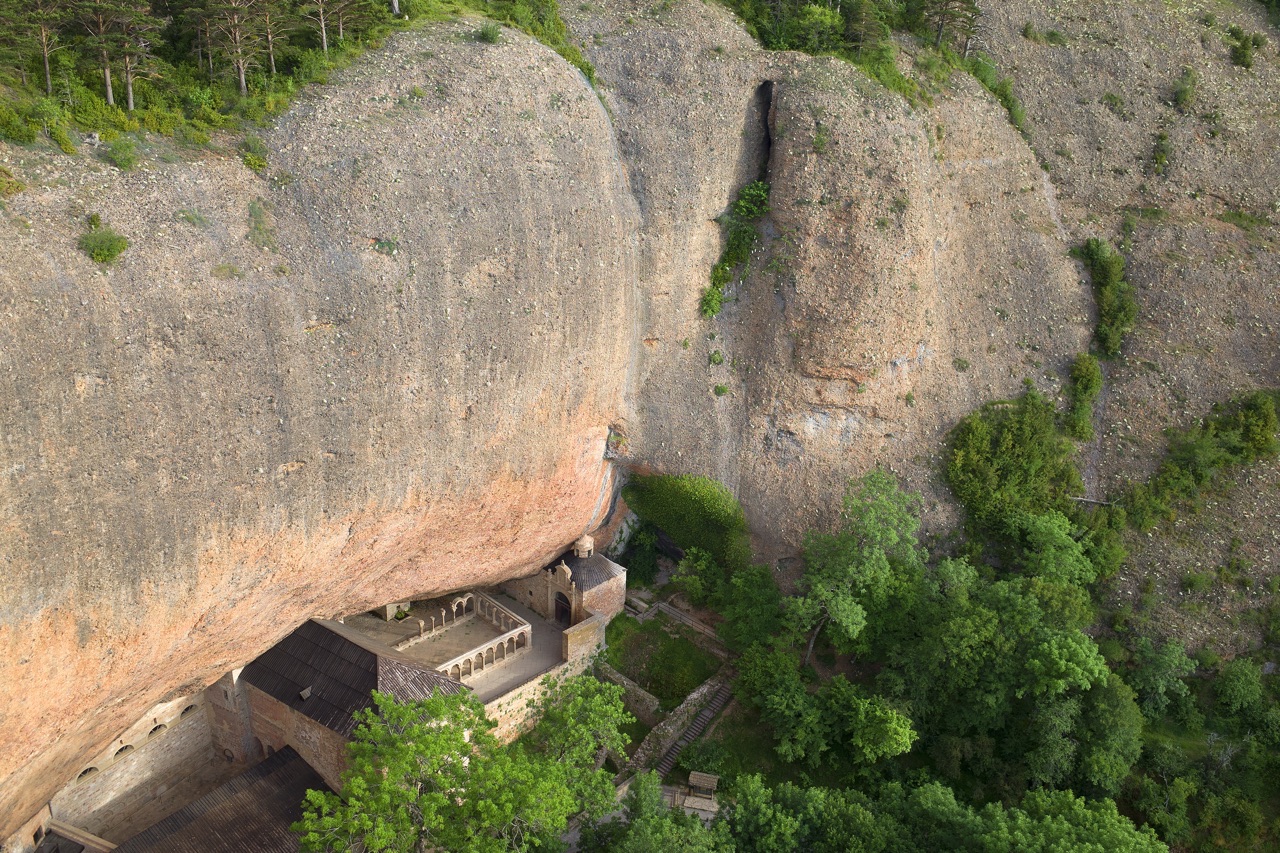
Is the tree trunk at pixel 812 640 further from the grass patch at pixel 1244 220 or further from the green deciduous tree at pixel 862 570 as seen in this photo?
the grass patch at pixel 1244 220

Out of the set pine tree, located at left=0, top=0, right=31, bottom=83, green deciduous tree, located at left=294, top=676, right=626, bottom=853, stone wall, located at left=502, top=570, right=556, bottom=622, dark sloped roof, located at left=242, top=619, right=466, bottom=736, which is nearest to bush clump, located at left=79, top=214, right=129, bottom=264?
pine tree, located at left=0, top=0, right=31, bottom=83

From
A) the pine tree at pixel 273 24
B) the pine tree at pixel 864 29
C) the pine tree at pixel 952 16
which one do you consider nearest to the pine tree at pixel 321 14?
the pine tree at pixel 273 24

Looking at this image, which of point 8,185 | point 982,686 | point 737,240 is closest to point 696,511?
point 737,240

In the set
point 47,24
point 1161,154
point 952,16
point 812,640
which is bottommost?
point 812,640

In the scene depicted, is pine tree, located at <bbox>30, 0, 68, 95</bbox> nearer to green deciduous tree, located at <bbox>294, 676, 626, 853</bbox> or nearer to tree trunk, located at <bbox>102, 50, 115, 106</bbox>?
tree trunk, located at <bbox>102, 50, 115, 106</bbox>

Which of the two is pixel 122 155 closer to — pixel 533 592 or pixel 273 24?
pixel 273 24
